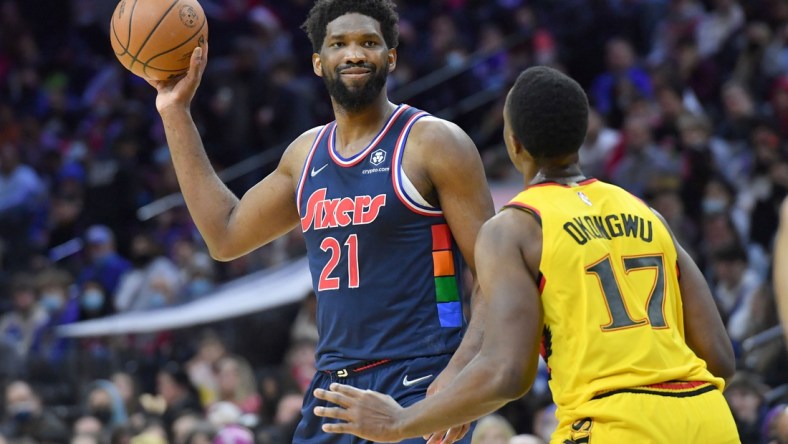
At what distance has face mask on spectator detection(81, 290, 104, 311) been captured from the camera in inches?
506

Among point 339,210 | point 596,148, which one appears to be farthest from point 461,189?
point 596,148

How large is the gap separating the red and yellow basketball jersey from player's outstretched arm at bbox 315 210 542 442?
6 centimetres

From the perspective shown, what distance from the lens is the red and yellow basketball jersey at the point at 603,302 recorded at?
3598 millimetres

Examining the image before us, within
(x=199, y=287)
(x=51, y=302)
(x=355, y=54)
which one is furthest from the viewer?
(x=51, y=302)

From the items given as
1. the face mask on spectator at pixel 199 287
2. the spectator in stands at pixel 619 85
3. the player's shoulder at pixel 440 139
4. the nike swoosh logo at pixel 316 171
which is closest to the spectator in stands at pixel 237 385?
the face mask on spectator at pixel 199 287

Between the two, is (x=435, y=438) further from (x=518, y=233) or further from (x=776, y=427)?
(x=776, y=427)

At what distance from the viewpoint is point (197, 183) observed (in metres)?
5.38

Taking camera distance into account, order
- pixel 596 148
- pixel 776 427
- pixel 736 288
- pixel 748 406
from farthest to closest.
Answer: pixel 596 148, pixel 736 288, pixel 748 406, pixel 776 427

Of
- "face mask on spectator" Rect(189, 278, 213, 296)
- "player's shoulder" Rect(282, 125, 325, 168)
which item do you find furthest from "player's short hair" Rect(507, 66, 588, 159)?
"face mask on spectator" Rect(189, 278, 213, 296)

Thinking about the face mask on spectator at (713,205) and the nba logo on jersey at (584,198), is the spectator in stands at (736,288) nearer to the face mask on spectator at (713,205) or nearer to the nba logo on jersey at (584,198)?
the face mask on spectator at (713,205)

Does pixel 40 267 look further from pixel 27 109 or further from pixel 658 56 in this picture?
pixel 658 56

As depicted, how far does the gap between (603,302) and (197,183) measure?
230 cm

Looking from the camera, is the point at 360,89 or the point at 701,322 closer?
the point at 701,322

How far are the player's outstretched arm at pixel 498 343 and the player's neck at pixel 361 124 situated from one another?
4.57ft
